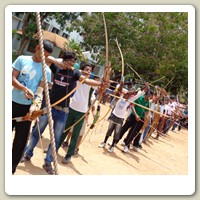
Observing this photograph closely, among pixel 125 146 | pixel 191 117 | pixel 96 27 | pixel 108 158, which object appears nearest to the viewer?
pixel 191 117

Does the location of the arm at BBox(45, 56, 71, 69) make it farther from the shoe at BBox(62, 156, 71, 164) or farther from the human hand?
the shoe at BBox(62, 156, 71, 164)

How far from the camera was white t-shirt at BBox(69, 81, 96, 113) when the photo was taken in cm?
455

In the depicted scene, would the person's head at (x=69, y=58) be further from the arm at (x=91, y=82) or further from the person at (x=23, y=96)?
the person at (x=23, y=96)

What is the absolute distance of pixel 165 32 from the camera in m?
15.1

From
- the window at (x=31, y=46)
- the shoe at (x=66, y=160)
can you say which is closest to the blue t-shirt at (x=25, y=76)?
the shoe at (x=66, y=160)

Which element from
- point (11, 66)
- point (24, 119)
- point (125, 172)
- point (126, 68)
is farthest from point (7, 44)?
point (126, 68)

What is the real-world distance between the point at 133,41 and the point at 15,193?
1348 centimetres

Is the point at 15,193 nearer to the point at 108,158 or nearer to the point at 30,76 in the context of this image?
the point at 30,76

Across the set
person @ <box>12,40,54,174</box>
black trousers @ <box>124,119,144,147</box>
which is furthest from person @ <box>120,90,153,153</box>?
person @ <box>12,40,54,174</box>

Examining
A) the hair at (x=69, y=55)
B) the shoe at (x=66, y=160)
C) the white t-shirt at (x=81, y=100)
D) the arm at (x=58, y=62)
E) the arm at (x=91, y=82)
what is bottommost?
the shoe at (x=66, y=160)

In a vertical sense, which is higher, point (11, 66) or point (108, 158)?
point (11, 66)

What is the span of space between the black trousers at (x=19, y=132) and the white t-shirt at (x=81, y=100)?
1.32m

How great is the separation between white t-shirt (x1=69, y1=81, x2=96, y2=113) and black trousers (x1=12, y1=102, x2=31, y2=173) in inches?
52.0

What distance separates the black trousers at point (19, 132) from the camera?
3238mm
